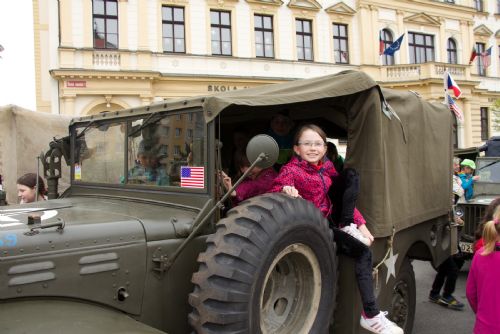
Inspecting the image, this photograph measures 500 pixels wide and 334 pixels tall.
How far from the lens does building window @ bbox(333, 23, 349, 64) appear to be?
22.9 metres

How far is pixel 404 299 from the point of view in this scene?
4023 millimetres

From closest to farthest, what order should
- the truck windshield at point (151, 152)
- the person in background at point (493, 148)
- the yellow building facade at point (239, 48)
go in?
the truck windshield at point (151, 152), the person in background at point (493, 148), the yellow building facade at point (239, 48)

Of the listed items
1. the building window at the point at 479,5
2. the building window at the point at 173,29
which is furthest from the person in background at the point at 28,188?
the building window at the point at 479,5

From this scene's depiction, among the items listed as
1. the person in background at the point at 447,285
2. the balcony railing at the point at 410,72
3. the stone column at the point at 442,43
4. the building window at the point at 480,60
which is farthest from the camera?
the building window at the point at 480,60

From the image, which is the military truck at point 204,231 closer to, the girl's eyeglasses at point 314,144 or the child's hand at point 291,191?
the child's hand at point 291,191

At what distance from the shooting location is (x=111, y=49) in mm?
18297

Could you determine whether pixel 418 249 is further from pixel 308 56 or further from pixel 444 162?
pixel 308 56

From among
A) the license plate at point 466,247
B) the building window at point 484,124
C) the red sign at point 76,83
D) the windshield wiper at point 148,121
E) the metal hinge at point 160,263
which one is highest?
the red sign at point 76,83

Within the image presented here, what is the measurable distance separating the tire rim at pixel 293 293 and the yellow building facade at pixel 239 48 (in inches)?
657

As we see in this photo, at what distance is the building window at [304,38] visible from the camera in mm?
22094

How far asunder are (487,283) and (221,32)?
1895 centimetres

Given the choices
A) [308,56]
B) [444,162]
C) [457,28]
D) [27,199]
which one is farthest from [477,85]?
[27,199]

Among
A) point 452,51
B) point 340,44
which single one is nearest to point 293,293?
point 340,44

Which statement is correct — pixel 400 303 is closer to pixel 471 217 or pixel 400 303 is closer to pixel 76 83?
pixel 471 217
